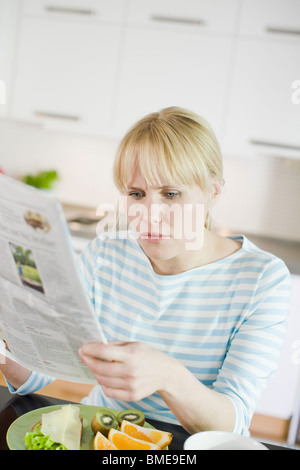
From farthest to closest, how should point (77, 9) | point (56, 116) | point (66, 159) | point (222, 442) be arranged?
point (66, 159), point (56, 116), point (77, 9), point (222, 442)

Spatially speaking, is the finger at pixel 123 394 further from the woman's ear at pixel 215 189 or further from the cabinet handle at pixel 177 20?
the cabinet handle at pixel 177 20

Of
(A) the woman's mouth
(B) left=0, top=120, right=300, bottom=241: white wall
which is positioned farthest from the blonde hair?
(B) left=0, top=120, right=300, bottom=241: white wall

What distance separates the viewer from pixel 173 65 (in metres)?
2.48

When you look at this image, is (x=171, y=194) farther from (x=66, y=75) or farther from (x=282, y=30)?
(x=66, y=75)

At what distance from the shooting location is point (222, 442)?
2.08 feet

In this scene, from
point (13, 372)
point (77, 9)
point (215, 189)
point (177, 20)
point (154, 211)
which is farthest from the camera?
point (77, 9)

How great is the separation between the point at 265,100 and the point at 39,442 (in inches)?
82.8

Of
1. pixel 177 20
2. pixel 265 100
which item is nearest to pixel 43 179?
pixel 177 20

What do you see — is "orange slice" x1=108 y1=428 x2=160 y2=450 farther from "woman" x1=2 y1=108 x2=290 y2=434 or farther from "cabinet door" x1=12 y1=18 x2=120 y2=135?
"cabinet door" x1=12 y1=18 x2=120 y2=135

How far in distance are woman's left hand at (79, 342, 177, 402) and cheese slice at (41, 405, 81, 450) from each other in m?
0.08

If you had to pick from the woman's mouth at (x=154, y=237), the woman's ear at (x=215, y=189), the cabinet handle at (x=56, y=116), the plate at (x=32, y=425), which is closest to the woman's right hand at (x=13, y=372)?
the plate at (x=32, y=425)

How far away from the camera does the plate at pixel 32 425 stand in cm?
68

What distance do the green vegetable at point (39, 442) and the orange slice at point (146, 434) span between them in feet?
0.33

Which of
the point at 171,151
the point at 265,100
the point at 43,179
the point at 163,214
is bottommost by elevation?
the point at 43,179
